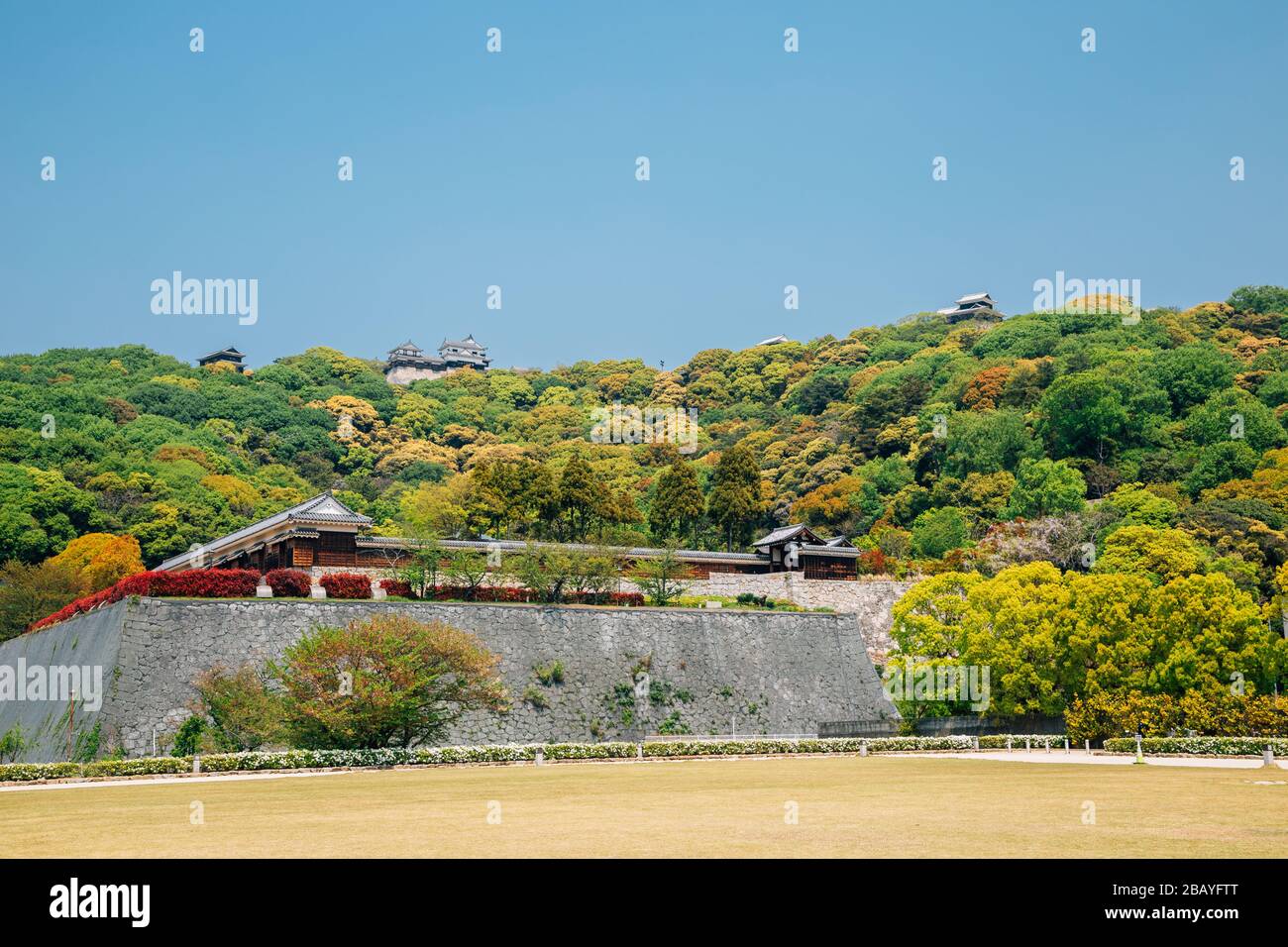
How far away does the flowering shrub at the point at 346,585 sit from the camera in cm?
4488

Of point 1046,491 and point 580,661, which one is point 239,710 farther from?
point 1046,491

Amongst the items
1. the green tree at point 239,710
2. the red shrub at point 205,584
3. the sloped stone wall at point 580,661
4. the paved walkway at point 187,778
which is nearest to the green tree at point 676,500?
the sloped stone wall at point 580,661

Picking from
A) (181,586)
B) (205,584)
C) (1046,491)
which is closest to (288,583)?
(205,584)

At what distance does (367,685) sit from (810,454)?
58970 mm

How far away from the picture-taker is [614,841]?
49.2 ft

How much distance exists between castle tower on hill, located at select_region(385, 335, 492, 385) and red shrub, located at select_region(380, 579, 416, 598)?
337 feet

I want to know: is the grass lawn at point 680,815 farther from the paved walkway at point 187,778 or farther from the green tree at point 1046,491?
the green tree at point 1046,491

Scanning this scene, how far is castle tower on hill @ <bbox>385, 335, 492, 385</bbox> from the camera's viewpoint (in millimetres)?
151000

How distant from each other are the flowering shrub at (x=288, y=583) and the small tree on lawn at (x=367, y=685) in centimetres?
721

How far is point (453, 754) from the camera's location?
115 ft

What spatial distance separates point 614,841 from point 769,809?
522cm
